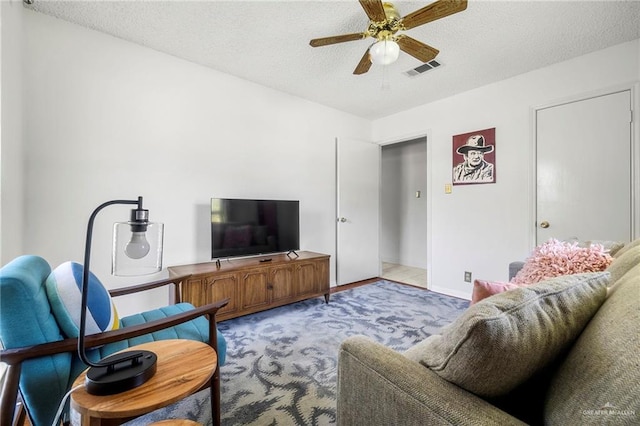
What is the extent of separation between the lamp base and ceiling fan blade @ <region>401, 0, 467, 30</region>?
2.32 metres

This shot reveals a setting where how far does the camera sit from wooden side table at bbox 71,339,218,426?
0.85 metres

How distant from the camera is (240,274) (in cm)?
263

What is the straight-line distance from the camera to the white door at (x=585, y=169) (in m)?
2.51

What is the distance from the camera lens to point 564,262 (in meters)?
1.40

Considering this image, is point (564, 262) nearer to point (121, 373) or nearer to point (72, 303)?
point (121, 373)

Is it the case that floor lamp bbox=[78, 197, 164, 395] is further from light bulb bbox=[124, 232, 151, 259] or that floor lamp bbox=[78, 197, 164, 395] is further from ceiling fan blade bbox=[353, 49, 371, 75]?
ceiling fan blade bbox=[353, 49, 371, 75]

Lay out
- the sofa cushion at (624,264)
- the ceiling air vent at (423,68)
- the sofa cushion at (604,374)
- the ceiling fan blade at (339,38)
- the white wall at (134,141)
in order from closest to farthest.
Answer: the sofa cushion at (604,374) → the sofa cushion at (624,264) → the ceiling fan blade at (339,38) → the white wall at (134,141) → the ceiling air vent at (423,68)

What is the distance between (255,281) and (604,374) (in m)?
2.52

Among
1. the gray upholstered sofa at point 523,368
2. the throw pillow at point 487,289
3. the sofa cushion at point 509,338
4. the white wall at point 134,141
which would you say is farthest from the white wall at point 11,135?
the throw pillow at point 487,289

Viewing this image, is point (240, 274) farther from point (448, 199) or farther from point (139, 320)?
point (448, 199)

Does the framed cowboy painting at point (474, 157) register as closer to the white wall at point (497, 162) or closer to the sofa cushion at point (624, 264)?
the white wall at point (497, 162)

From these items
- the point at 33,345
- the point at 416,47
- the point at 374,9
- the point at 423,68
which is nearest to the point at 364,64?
the point at 416,47

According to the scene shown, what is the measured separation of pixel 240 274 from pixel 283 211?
90 cm

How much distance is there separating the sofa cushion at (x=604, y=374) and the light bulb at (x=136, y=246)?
131cm
